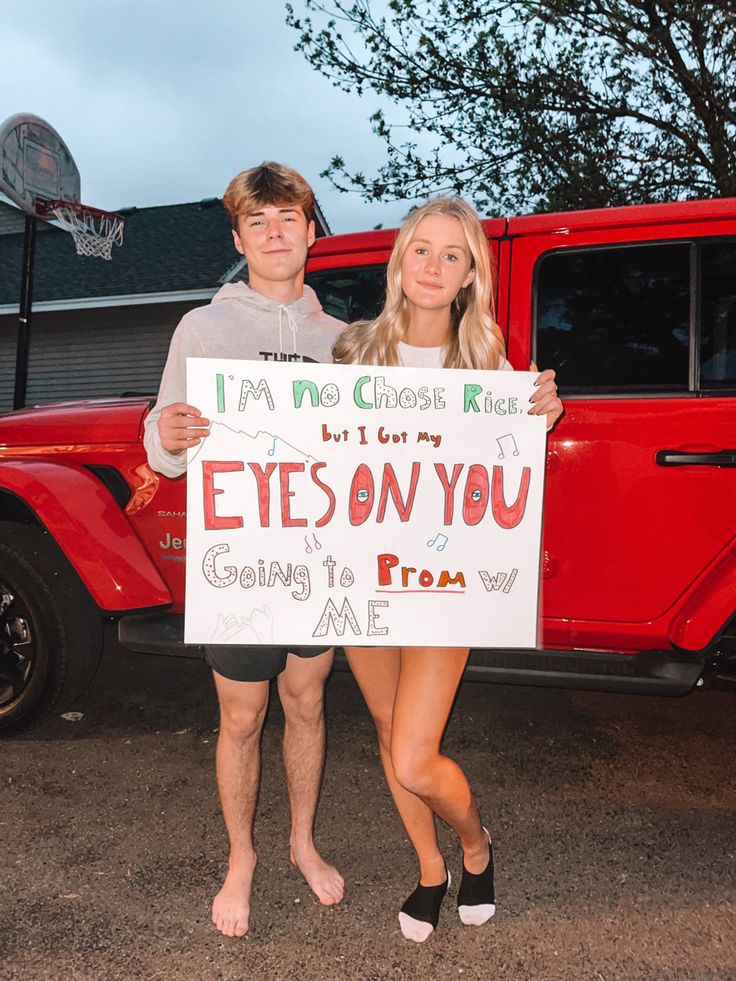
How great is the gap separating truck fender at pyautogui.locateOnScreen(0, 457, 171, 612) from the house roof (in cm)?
1039

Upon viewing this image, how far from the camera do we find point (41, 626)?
3.37 m

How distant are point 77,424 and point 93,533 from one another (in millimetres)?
642

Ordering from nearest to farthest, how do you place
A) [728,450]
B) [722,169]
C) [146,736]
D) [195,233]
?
[728,450] → [146,736] → [722,169] → [195,233]

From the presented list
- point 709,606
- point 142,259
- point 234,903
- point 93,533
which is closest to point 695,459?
point 709,606

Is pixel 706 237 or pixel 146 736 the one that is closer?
pixel 706 237

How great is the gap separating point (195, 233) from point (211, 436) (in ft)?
47.4

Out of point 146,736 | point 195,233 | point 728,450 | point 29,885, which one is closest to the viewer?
point 29,885

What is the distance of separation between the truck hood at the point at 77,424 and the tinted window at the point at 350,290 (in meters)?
0.84

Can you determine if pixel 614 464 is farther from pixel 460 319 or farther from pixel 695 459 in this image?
pixel 460 319

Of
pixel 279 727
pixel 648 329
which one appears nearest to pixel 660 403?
pixel 648 329

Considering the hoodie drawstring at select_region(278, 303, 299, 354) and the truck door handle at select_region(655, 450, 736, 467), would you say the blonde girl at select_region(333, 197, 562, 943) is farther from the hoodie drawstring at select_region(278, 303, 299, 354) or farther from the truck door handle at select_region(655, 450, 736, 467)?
the truck door handle at select_region(655, 450, 736, 467)

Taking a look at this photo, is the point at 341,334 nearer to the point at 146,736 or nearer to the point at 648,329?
the point at 648,329

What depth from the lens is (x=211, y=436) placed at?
202 cm

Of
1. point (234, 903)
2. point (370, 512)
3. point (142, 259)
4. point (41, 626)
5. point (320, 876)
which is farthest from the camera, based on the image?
point (142, 259)
